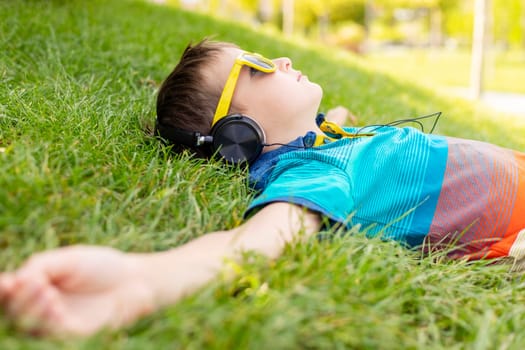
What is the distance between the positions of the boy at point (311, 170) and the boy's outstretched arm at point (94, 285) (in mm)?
15

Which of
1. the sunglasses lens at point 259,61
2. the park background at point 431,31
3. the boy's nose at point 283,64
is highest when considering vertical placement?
the sunglasses lens at point 259,61

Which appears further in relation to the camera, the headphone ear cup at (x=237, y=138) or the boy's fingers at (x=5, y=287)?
the headphone ear cup at (x=237, y=138)

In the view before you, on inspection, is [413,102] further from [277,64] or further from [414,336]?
[414,336]

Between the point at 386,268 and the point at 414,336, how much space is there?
0.28m

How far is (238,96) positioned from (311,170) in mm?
527

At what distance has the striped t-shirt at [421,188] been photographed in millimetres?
2111

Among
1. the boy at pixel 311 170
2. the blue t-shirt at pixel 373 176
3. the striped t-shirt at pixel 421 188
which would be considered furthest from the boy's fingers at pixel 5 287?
the striped t-shirt at pixel 421 188

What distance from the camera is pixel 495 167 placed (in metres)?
2.33

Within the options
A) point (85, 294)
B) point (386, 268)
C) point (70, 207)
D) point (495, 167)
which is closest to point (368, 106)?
point (495, 167)

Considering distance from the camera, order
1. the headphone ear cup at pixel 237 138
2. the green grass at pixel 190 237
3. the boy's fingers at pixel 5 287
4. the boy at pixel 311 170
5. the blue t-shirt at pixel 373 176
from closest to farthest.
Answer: the boy's fingers at pixel 5 287, the green grass at pixel 190 237, the boy at pixel 311 170, the blue t-shirt at pixel 373 176, the headphone ear cup at pixel 237 138

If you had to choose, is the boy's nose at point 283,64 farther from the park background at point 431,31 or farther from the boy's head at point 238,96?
the park background at point 431,31

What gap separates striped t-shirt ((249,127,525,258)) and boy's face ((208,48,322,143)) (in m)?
0.10

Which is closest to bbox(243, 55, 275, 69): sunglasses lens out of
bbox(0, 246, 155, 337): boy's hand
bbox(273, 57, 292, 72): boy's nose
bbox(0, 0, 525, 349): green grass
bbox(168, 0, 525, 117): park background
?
bbox(273, 57, 292, 72): boy's nose

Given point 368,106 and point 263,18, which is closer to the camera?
point 368,106
